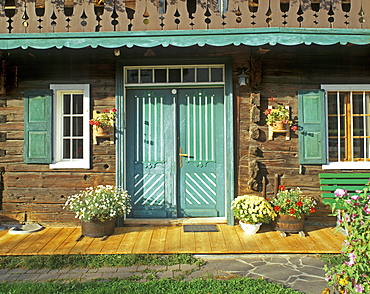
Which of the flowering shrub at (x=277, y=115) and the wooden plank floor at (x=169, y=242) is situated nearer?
the wooden plank floor at (x=169, y=242)

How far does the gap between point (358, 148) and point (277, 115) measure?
183cm

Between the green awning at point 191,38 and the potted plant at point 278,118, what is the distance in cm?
132

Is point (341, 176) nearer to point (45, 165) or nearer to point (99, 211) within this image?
point (99, 211)

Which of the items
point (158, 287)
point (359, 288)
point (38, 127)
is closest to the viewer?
point (359, 288)

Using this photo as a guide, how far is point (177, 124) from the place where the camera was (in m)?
6.89

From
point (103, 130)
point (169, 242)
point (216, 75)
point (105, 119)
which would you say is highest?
point (216, 75)

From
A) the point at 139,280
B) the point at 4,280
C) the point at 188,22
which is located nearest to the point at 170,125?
the point at 188,22

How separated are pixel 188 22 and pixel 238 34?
3.01 feet

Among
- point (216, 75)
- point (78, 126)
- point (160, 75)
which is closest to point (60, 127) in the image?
point (78, 126)

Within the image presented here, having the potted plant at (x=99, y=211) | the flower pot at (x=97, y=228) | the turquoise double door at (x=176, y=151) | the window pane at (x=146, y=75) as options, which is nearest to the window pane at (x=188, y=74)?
the turquoise double door at (x=176, y=151)

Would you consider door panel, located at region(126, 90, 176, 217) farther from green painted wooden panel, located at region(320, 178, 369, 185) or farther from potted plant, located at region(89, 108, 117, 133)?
green painted wooden panel, located at region(320, 178, 369, 185)

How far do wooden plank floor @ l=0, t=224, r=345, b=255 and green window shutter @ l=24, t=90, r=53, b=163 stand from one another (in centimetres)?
149

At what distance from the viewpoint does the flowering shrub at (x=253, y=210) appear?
6.00 m

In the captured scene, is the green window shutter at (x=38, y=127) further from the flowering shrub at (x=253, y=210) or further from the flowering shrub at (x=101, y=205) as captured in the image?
the flowering shrub at (x=253, y=210)
